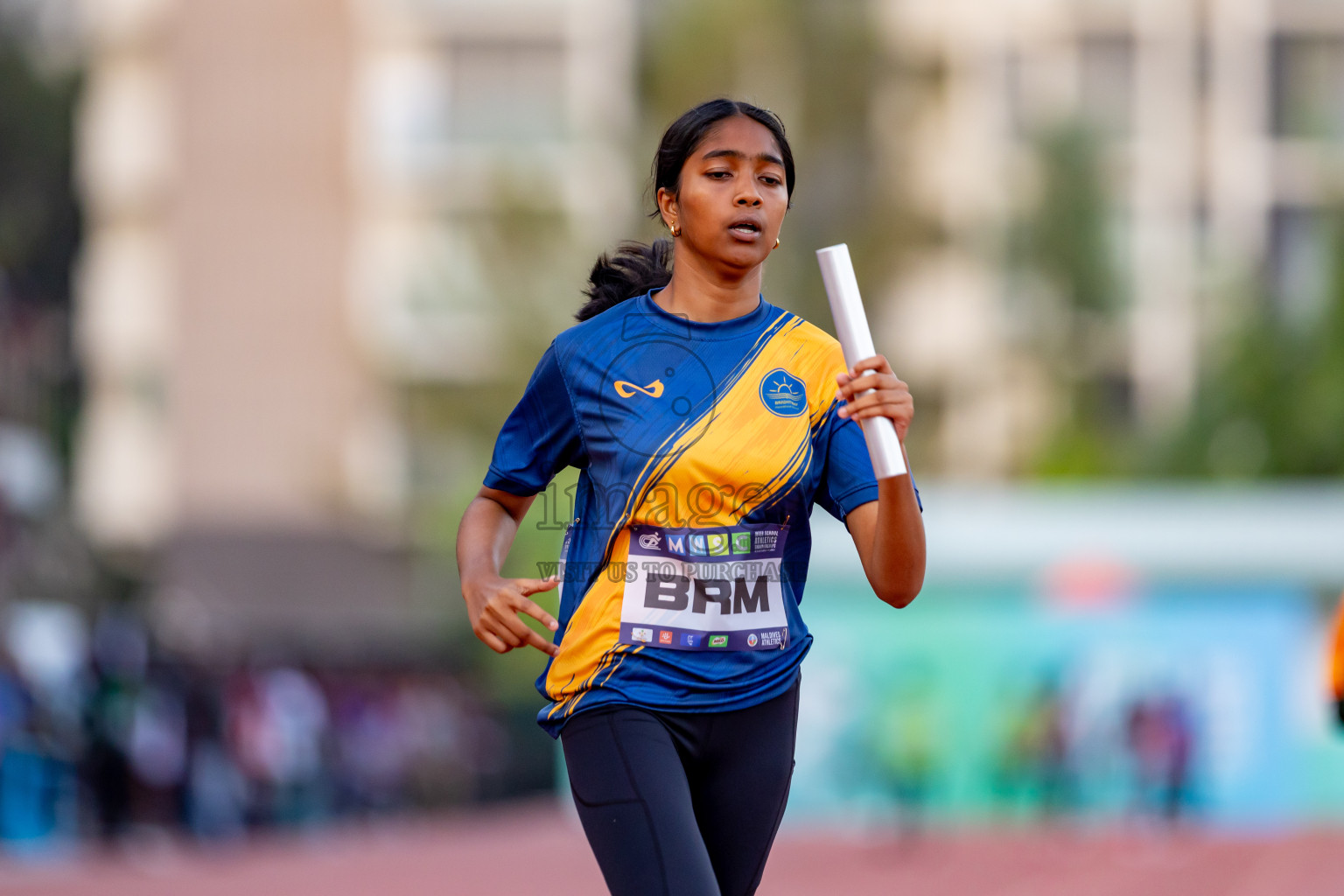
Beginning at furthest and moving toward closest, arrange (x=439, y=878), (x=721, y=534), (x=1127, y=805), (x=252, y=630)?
(x=252, y=630) < (x=1127, y=805) < (x=439, y=878) < (x=721, y=534)

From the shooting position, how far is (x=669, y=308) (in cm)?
358

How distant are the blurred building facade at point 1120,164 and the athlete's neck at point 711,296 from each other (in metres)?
28.4

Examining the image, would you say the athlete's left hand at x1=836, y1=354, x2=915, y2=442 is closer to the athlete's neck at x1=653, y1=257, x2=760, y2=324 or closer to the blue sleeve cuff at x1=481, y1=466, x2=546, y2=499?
the athlete's neck at x1=653, y1=257, x2=760, y2=324

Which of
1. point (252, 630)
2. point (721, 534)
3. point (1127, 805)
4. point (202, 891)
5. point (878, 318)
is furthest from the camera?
point (878, 318)

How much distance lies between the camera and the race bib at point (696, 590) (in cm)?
335

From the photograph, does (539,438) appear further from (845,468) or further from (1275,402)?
(1275,402)

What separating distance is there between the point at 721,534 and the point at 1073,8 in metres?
30.8

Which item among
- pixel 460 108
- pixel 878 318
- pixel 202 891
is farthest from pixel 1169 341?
pixel 202 891

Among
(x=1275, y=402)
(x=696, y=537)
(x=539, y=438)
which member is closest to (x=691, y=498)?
(x=696, y=537)

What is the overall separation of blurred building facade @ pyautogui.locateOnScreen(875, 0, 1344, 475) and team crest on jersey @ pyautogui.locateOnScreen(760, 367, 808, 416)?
28452 mm

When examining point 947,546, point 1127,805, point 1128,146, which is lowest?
point 1127,805

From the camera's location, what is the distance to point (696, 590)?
3.37 m

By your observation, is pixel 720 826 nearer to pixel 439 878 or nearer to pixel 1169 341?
pixel 439 878

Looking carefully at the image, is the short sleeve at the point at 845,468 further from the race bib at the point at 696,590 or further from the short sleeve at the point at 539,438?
the short sleeve at the point at 539,438
